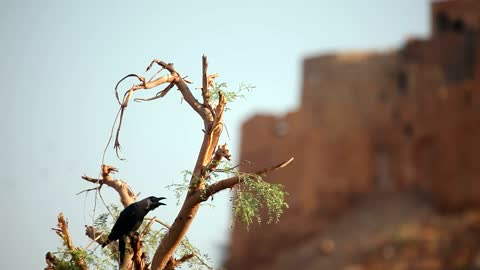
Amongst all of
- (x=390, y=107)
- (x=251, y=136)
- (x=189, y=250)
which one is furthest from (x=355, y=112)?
(x=189, y=250)

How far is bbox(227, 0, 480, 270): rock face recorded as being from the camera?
122 ft

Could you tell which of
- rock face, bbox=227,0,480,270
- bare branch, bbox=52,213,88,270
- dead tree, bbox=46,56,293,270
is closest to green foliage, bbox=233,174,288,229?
dead tree, bbox=46,56,293,270

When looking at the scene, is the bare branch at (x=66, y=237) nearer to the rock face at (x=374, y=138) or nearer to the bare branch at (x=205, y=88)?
the bare branch at (x=205, y=88)

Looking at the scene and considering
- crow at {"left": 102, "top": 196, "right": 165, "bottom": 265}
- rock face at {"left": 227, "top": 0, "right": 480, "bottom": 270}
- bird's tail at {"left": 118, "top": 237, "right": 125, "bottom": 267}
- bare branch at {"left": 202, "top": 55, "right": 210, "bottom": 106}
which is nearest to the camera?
crow at {"left": 102, "top": 196, "right": 165, "bottom": 265}

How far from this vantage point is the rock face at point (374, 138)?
37.3m

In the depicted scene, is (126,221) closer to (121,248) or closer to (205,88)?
(121,248)

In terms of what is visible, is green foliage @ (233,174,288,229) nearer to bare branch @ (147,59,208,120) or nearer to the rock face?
bare branch @ (147,59,208,120)

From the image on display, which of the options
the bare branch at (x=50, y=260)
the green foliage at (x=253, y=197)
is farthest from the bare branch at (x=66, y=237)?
the green foliage at (x=253, y=197)

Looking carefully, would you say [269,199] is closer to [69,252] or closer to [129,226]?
[129,226]

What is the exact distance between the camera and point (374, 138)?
135 ft

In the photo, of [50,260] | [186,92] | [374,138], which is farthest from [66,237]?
[374,138]

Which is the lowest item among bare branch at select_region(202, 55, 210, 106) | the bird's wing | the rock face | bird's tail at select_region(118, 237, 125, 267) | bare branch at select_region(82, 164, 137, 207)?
bird's tail at select_region(118, 237, 125, 267)

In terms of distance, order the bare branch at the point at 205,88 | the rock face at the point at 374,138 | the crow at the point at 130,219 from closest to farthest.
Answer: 1. the crow at the point at 130,219
2. the bare branch at the point at 205,88
3. the rock face at the point at 374,138

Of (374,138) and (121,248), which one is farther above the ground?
(374,138)
